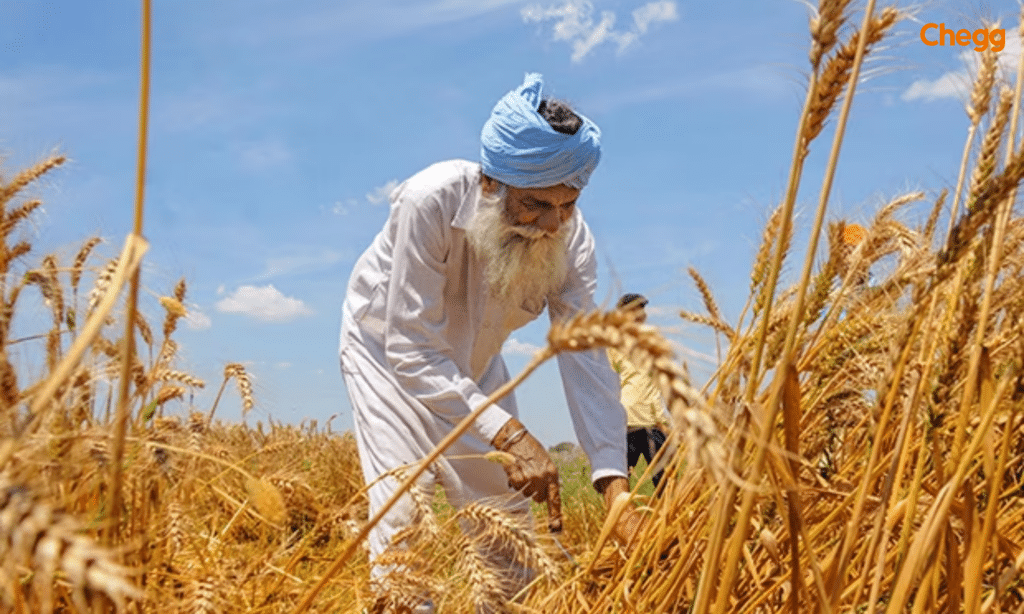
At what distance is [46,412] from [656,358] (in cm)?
51

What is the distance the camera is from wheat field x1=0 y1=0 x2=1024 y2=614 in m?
0.70

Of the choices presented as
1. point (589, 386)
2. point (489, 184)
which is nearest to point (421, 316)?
point (489, 184)

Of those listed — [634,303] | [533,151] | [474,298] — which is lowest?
[474,298]

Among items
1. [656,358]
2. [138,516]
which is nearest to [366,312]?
[138,516]

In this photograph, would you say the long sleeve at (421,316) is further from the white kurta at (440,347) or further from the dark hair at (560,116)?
the dark hair at (560,116)

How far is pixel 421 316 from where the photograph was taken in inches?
104

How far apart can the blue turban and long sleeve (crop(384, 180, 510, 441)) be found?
0.20 m

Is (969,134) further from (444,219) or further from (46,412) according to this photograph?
(444,219)

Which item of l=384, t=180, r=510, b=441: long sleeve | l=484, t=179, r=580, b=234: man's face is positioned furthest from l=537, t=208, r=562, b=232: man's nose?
l=384, t=180, r=510, b=441: long sleeve

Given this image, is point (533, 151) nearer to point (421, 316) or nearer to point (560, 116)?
point (560, 116)

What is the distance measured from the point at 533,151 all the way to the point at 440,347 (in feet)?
1.92

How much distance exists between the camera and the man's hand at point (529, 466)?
7.34 feet

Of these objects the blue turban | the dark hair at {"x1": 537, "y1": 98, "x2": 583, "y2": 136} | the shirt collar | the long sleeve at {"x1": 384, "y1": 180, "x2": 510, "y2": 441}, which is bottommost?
the long sleeve at {"x1": 384, "y1": 180, "x2": 510, "y2": 441}

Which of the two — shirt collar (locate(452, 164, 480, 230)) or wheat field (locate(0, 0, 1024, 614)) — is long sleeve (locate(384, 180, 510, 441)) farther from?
wheat field (locate(0, 0, 1024, 614))
